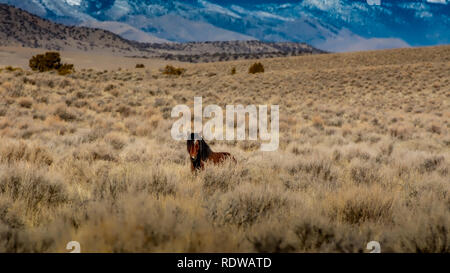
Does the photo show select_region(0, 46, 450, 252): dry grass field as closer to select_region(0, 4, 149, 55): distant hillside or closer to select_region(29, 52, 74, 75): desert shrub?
select_region(29, 52, 74, 75): desert shrub

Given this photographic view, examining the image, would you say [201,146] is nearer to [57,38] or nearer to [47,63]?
[47,63]

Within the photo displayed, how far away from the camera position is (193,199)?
3.48 m

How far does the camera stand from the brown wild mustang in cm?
491

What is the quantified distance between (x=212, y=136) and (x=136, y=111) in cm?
529

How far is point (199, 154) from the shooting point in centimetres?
504

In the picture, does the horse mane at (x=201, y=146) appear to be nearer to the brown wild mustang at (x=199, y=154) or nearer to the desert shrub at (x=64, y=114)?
the brown wild mustang at (x=199, y=154)

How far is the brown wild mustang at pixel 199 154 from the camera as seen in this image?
4914mm

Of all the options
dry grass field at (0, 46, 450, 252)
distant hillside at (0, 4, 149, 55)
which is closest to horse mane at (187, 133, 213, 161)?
dry grass field at (0, 46, 450, 252)

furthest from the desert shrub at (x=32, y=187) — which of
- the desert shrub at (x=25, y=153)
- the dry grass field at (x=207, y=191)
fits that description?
the desert shrub at (x=25, y=153)

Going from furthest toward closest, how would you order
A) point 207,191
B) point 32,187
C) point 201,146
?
1. point 201,146
2. point 207,191
3. point 32,187

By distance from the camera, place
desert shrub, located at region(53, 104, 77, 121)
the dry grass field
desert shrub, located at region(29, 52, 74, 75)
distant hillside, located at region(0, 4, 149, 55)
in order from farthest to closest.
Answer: distant hillside, located at region(0, 4, 149, 55)
desert shrub, located at region(29, 52, 74, 75)
desert shrub, located at region(53, 104, 77, 121)
the dry grass field

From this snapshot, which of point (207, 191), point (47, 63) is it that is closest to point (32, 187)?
point (207, 191)
